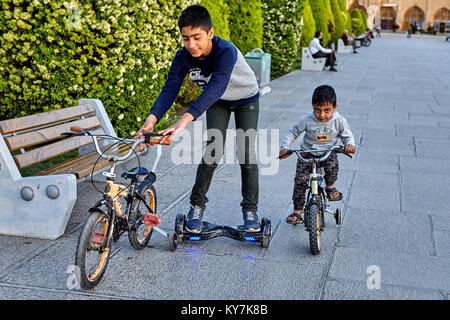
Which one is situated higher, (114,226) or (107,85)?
(107,85)

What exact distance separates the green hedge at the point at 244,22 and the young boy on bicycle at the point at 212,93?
9.72m

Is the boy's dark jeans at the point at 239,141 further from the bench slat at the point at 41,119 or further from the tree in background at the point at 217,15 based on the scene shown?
the tree in background at the point at 217,15

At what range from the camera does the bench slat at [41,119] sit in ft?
15.0

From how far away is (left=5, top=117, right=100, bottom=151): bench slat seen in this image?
454cm

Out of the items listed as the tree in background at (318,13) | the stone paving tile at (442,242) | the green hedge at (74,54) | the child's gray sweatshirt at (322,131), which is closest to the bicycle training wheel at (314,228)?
the child's gray sweatshirt at (322,131)

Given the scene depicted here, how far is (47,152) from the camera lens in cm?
491

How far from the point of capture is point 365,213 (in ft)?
16.7

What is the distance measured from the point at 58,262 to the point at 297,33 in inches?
569

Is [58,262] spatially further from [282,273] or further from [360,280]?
[360,280]

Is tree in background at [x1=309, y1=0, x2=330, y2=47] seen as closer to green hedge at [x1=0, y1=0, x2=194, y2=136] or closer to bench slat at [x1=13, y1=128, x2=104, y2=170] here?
green hedge at [x1=0, y1=0, x2=194, y2=136]

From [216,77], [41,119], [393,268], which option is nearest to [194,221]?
[216,77]

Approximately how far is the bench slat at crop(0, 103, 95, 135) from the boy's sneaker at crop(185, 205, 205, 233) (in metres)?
1.67
